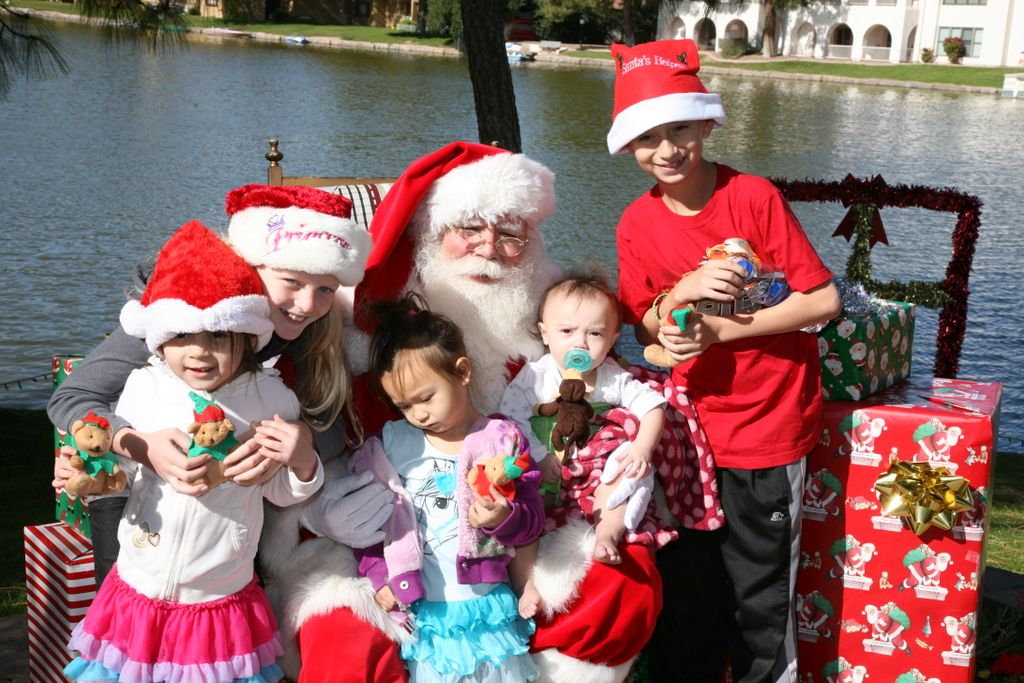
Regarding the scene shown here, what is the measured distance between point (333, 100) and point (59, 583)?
767 inches

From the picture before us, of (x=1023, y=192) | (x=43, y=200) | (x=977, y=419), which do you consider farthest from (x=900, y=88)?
(x=977, y=419)

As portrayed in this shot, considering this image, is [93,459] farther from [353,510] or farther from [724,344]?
[724,344]

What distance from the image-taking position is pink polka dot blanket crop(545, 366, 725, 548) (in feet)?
9.44

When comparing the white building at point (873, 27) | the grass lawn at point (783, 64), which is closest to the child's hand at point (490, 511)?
the grass lawn at point (783, 64)

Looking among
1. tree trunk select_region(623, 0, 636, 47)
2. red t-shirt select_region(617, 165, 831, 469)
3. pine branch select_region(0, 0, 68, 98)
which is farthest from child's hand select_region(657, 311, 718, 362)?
tree trunk select_region(623, 0, 636, 47)

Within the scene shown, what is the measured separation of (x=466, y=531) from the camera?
261cm

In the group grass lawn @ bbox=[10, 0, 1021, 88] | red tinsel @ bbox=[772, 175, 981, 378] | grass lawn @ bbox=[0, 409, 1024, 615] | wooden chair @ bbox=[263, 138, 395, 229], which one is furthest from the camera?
grass lawn @ bbox=[10, 0, 1021, 88]

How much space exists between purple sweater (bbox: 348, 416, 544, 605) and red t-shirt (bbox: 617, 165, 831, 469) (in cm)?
61

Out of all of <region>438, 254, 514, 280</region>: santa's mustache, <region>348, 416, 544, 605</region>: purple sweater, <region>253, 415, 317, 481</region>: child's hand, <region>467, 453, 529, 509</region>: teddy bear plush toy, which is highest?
<region>438, 254, 514, 280</region>: santa's mustache

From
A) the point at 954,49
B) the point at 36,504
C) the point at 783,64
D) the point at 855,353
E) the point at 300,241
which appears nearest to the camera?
the point at 300,241

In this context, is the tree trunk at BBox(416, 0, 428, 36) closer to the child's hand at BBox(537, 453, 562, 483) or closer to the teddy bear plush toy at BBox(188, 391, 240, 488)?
the child's hand at BBox(537, 453, 562, 483)

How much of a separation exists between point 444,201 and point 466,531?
1.06 m

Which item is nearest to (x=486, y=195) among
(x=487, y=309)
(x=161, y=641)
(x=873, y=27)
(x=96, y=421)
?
(x=487, y=309)

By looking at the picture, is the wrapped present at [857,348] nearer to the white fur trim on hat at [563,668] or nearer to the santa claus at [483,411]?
the santa claus at [483,411]
